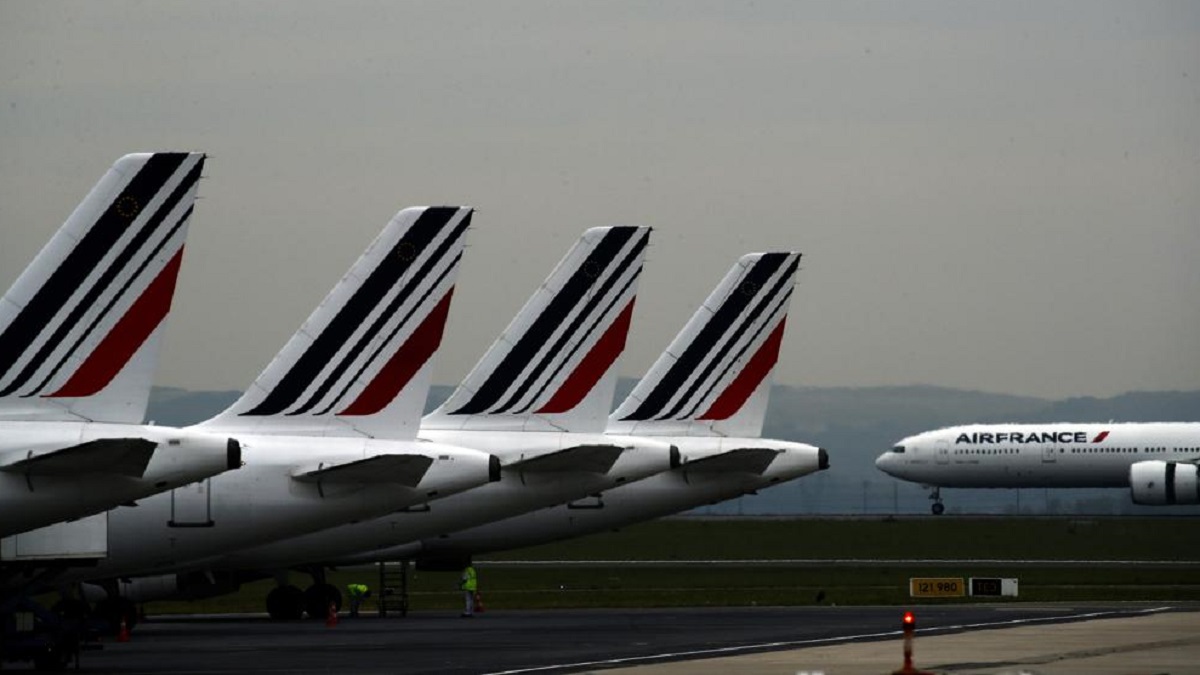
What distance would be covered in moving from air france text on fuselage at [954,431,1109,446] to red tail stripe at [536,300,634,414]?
8609 centimetres

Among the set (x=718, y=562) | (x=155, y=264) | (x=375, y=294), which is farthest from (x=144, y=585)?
(x=718, y=562)

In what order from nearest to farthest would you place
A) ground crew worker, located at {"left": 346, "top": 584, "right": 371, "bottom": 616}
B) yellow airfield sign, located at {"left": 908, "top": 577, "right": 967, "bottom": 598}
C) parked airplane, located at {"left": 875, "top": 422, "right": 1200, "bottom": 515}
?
ground crew worker, located at {"left": 346, "top": 584, "right": 371, "bottom": 616} < yellow airfield sign, located at {"left": 908, "top": 577, "right": 967, "bottom": 598} < parked airplane, located at {"left": 875, "top": 422, "right": 1200, "bottom": 515}

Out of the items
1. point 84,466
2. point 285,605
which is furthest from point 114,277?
point 285,605

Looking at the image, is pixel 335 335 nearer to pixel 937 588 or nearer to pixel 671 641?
pixel 671 641

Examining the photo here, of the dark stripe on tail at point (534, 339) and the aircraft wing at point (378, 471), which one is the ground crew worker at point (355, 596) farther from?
the aircraft wing at point (378, 471)

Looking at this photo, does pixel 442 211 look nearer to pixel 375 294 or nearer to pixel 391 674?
pixel 375 294

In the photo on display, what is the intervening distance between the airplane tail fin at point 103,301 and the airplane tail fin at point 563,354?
1786cm

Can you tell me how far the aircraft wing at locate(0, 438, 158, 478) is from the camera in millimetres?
30125

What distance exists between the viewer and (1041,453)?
134 meters

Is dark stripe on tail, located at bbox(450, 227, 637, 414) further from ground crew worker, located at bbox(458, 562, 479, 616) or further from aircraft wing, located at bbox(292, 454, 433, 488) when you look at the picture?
aircraft wing, located at bbox(292, 454, 433, 488)

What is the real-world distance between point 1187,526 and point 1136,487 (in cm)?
1228

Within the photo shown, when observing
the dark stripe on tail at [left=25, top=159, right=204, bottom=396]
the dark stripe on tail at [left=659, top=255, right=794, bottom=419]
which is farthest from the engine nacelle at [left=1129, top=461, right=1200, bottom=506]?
the dark stripe on tail at [left=25, top=159, right=204, bottom=396]

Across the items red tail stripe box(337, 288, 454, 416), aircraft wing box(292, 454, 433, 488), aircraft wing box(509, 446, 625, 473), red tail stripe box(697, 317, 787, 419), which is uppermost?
red tail stripe box(697, 317, 787, 419)

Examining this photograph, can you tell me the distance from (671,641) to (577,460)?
14.2 feet
